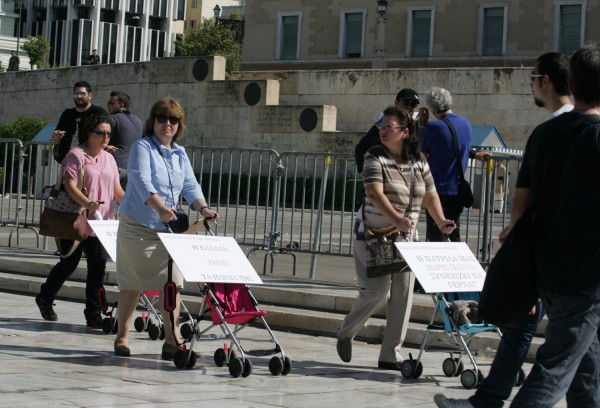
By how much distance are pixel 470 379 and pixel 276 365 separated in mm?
1235

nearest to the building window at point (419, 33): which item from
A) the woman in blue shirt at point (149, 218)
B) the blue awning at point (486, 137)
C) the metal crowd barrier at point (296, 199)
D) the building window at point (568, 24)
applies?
the building window at point (568, 24)

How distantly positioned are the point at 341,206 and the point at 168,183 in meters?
5.03

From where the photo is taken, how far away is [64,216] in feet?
32.3

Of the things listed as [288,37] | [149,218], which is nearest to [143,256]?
[149,218]

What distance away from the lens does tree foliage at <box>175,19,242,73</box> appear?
8750cm

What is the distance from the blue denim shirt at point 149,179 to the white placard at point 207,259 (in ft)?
1.20

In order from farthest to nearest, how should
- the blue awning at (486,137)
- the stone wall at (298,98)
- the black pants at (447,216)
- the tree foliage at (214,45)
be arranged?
the tree foliage at (214,45), the stone wall at (298,98), the blue awning at (486,137), the black pants at (447,216)

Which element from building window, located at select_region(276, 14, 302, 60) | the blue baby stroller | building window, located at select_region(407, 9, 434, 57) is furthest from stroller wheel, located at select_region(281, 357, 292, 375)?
building window, located at select_region(276, 14, 302, 60)

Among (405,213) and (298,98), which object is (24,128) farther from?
(405,213)

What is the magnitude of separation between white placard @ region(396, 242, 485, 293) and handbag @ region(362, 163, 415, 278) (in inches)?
7.0

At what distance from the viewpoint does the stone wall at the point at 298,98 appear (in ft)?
Answer: 109

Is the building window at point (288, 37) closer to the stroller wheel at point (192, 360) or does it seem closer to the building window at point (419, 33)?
the building window at point (419, 33)

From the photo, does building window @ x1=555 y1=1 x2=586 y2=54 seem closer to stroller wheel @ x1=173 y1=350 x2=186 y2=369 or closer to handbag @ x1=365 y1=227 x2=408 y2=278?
handbag @ x1=365 y1=227 x2=408 y2=278

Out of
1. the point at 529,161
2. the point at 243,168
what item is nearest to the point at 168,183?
the point at 529,161
